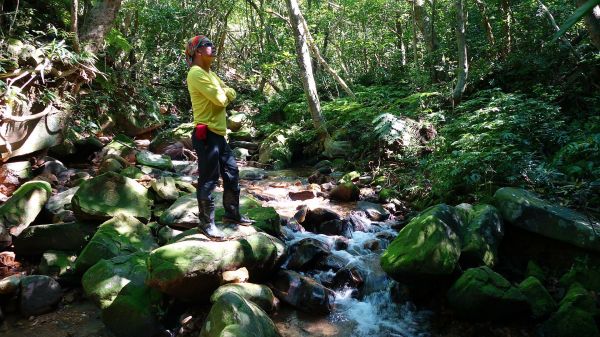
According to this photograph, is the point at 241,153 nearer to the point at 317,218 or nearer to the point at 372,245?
the point at 317,218

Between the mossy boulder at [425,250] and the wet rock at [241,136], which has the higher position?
the wet rock at [241,136]

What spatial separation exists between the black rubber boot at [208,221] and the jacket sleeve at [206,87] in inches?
46.2

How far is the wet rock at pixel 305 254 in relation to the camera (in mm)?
5832

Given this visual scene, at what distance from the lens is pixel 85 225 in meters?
6.20

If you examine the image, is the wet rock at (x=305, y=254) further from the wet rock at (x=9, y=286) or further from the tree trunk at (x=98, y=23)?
the tree trunk at (x=98, y=23)

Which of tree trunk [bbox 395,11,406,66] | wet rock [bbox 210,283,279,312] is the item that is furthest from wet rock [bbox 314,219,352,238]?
tree trunk [bbox 395,11,406,66]

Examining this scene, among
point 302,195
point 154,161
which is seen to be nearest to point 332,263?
point 302,195

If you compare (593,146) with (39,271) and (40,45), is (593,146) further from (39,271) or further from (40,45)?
(40,45)

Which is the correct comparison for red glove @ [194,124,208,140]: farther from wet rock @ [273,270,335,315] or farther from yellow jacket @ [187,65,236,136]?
wet rock @ [273,270,335,315]

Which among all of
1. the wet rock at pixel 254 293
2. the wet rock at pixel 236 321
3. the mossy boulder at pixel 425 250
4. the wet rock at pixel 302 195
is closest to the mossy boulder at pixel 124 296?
the wet rock at pixel 254 293

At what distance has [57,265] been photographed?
561 cm

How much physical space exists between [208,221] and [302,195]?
418 cm

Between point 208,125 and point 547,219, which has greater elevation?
point 208,125

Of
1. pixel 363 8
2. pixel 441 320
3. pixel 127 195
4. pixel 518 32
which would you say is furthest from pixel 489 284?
pixel 363 8
